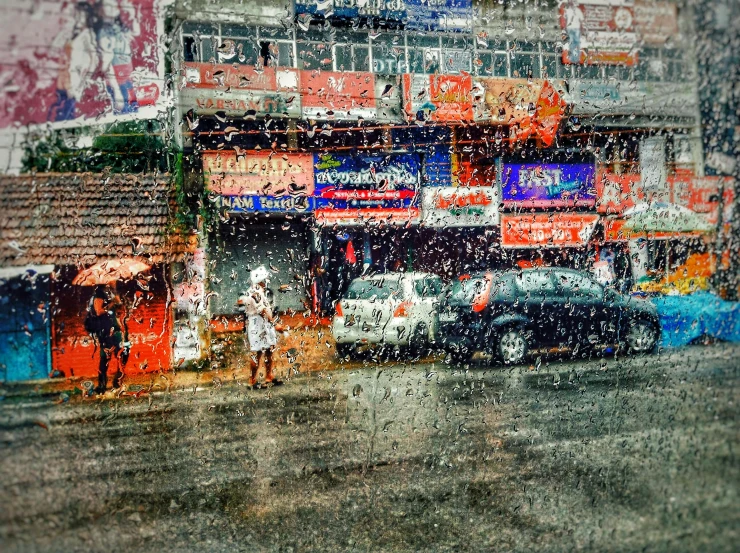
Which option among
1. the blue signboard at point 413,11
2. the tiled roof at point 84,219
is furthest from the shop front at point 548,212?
the tiled roof at point 84,219

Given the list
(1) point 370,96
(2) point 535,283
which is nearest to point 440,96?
(1) point 370,96

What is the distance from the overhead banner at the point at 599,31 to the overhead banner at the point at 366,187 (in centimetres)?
74

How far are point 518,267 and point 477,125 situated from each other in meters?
0.51

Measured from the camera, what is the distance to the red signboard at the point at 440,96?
1838 mm

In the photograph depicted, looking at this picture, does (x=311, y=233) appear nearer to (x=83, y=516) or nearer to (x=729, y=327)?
(x=83, y=516)

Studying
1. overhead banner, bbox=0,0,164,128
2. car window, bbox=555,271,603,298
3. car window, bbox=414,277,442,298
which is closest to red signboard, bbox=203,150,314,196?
overhead banner, bbox=0,0,164,128

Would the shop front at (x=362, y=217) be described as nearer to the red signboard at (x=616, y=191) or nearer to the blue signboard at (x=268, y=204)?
the blue signboard at (x=268, y=204)

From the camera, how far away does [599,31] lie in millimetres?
2014

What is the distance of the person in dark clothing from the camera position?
1.58 meters

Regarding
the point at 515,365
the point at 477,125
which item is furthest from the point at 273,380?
the point at 477,125

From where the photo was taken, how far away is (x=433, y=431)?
1.90 m

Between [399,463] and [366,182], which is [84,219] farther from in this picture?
[399,463]

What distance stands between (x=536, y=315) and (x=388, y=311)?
0.55m

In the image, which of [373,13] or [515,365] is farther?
[515,365]
